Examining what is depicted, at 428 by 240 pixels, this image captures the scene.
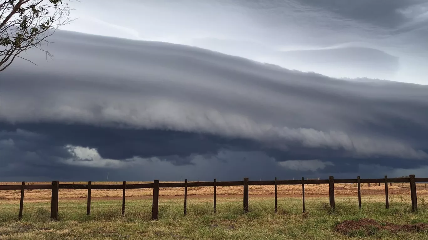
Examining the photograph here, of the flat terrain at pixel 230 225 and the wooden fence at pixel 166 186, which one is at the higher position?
the wooden fence at pixel 166 186

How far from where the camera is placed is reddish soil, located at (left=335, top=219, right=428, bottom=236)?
17.4 metres

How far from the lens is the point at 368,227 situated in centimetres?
1769

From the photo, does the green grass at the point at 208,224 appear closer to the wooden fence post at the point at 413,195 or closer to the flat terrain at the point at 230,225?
the flat terrain at the point at 230,225

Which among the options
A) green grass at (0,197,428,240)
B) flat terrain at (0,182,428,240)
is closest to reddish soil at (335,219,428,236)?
flat terrain at (0,182,428,240)

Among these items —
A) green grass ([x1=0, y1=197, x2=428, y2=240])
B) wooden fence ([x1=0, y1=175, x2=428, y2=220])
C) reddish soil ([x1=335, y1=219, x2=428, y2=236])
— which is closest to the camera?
green grass ([x1=0, y1=197, x2=428, y2=240])

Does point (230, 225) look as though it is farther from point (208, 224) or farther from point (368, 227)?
point (368, 227)

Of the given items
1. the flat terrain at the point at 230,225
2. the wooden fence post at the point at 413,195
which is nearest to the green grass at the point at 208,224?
the flat terrain at the point at 230,225

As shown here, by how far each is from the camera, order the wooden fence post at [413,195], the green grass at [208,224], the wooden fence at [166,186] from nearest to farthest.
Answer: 1. the green grass at [208,224]
2. the wooden fence at [166,186]
3. the wooden fence post at [413,195]

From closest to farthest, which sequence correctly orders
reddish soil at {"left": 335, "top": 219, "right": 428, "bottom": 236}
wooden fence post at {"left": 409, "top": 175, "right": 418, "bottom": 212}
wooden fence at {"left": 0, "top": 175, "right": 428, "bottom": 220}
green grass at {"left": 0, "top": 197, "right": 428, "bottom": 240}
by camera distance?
1. green grass at {"left": 0, "top": 197, "right": 428, "bottom": 240}
2. reddish soil at {"left": 335, "top": 219, "right": 428, "bottom": 236}
3. wooden fence at {"left": 0, "top": 175, "right": 428, "bottom": 220}
4. wooden fence post at {"left": 409, "top": 175, "right": 418, "bottom": 212}

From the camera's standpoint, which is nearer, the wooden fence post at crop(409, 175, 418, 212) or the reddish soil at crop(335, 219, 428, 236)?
the reddish soil at crop(335, 219, 428, 236)

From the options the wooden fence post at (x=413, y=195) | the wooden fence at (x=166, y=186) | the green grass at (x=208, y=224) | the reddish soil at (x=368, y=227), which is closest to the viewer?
the green grass at (x=208, y=224)

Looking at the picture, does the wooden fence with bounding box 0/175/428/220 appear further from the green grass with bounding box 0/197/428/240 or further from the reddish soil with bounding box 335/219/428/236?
the reddish soil with bounding box 335/219/428/236

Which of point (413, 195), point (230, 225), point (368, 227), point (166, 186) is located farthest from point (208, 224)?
point (413, 195)

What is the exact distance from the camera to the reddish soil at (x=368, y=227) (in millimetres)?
17391
